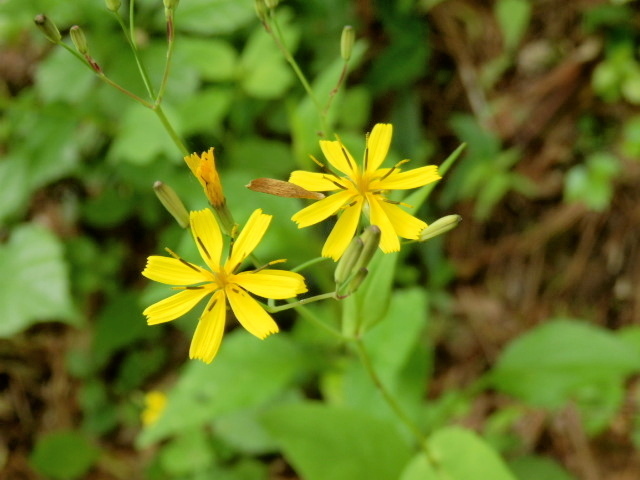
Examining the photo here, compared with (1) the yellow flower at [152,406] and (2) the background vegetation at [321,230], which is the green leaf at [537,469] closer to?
(2) the background vegetation at [321,230]

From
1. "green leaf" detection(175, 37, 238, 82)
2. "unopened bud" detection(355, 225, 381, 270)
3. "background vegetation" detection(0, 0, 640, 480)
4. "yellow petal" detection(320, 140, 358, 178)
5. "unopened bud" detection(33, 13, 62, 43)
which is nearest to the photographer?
"unopened bud" detection(355, 225, 381, 270)

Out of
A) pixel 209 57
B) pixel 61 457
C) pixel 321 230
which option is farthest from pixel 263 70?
pixel 61 457

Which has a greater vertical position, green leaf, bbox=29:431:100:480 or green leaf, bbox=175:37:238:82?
green leaf, bbox=175:37:238:82

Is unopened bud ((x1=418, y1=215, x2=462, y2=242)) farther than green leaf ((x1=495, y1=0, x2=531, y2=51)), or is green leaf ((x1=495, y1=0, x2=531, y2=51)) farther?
green leaf ((x1=495, y1=0, x2=531, y2=51))

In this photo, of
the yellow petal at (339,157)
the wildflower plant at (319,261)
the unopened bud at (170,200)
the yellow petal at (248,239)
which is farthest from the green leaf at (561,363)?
the unopened bud at (170,200)

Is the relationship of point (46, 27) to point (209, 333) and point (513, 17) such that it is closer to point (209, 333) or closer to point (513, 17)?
point (209, 333)

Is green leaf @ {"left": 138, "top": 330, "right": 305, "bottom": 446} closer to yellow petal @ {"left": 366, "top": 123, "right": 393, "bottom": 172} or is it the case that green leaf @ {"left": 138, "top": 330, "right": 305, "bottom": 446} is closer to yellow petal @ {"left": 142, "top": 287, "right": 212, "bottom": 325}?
yellow petal @ {"left": 142, "top": 287, "right": 212, "bottom": 325}

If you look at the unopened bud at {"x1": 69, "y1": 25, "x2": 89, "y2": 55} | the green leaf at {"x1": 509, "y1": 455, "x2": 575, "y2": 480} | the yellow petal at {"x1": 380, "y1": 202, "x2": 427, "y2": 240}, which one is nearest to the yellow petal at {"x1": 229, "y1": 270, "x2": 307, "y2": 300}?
the yellow petal at {"x1": 380, "y1": 202, "x2": 427, "y2": 240}

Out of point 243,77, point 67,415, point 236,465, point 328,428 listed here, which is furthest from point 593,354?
point 67,415
